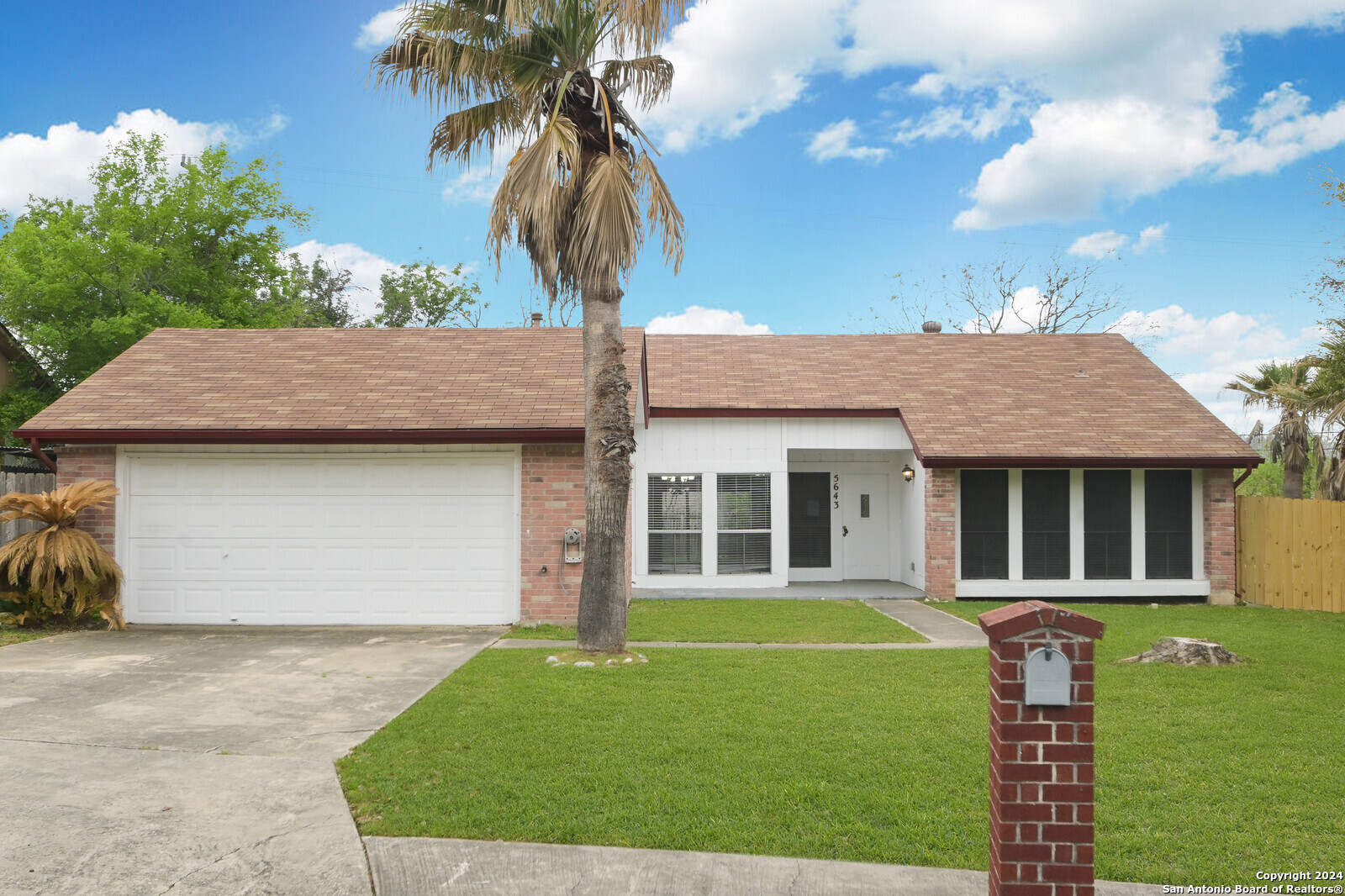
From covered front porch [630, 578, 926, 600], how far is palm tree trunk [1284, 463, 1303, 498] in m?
11.0

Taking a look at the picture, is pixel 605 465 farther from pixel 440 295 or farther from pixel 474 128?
pixel 440 295

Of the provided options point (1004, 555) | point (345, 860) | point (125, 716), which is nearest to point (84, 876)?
point (345, 860)

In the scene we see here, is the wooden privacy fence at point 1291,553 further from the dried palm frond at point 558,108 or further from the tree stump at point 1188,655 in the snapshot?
the dried palm frond at point 558,108

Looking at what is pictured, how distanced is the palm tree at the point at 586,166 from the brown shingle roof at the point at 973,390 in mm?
5898

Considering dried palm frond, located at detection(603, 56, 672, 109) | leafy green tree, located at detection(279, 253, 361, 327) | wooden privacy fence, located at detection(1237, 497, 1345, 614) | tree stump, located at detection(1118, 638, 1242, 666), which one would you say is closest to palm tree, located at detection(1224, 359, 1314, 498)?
wooden privacy fence, located at detection(1237, 497, 1345, 614)

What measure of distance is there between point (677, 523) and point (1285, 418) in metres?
14.8

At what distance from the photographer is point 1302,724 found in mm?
6289

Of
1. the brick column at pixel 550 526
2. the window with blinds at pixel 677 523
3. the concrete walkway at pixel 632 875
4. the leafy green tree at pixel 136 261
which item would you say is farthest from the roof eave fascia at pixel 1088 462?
the leafy green tree at pixel 136 261

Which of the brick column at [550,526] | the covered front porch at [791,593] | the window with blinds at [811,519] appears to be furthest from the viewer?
the window with blinds at [811,519]

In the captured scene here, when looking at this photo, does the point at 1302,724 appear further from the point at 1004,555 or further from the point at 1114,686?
the point at 1004,555

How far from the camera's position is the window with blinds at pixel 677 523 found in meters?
14.8

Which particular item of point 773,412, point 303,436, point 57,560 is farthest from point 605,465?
point 57,560

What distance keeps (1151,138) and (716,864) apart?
1966 cm

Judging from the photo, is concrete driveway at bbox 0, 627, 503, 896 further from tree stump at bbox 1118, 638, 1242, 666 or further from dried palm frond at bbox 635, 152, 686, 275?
tree stump at bbox 1118, 638, 1242, 666
